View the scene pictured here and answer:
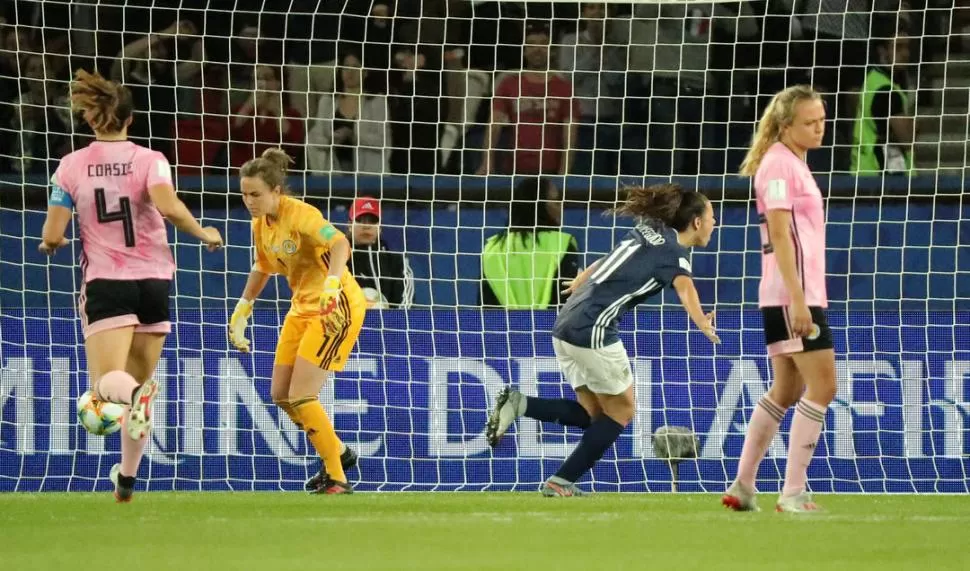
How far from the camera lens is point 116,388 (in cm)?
741

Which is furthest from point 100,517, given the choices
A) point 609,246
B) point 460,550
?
point 609,246

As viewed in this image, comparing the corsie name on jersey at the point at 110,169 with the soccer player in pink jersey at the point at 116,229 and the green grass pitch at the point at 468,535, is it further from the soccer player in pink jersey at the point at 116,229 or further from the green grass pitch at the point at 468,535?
the green grass pitch at the point at 468,535

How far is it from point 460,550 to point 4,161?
8068 millimetres

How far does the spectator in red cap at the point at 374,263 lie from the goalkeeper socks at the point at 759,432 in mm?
4151

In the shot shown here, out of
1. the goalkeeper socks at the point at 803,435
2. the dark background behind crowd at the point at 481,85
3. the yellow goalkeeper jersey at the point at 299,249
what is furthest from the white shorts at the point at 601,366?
the dark background behind crowd at the point at 481,85

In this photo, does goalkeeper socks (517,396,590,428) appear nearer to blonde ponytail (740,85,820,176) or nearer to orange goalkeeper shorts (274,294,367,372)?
orange goalkeeper shorts (274,294,367,372)

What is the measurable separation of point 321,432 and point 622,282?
5.71 feet

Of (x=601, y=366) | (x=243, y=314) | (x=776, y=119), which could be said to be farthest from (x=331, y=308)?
(x=776, y=119)

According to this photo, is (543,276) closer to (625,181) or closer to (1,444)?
(625,181)

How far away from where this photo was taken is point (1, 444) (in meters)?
10.4

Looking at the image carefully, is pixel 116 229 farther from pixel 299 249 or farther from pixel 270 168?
pixel 299 249

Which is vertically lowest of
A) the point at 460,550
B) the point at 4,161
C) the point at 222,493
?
the point at 222,493

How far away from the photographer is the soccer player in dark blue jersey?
8656 millimetres

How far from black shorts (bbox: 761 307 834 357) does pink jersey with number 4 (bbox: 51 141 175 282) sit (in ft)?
8.71
